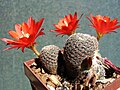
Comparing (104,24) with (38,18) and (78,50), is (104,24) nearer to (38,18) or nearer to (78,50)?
(78,50)

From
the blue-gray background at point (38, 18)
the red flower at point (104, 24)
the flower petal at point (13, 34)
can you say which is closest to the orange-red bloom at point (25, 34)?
the flower petal at point (13, 34)

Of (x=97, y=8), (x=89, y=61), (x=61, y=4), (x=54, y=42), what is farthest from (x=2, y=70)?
(x=89, y=61)

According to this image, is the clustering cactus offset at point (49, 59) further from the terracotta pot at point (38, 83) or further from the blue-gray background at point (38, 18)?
the blue-gray background at point (38, 18)

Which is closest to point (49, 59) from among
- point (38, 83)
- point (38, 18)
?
point (38, 83)

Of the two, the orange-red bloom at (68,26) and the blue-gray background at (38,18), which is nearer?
the orange-red bloom at (68,26)

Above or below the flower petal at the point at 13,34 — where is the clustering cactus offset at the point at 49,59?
below

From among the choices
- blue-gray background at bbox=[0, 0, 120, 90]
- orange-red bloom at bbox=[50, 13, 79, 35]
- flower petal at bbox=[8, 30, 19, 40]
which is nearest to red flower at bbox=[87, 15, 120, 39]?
orange-red bloom at bbox=[50, 13, 79, 35]

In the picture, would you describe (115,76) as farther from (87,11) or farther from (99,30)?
(87,11)

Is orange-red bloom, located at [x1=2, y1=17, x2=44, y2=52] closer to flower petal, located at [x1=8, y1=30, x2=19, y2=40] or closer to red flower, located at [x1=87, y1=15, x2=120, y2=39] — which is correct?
flower petal, located at [x1=8, y1=30, x2=19, y2=40]

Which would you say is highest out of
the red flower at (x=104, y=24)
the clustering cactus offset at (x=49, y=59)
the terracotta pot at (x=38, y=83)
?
the red flower at (x=104, y=24)
